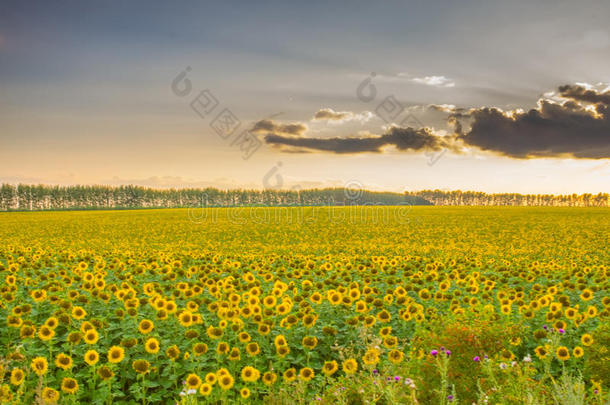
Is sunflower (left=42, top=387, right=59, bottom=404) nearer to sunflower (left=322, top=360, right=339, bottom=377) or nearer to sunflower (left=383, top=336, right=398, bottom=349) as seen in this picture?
sunflower (left=322, top=360, right=339, bottom=377)

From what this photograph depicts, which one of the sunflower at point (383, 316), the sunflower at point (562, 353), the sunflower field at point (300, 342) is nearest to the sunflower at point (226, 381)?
the sunflower field at point (300, 342)

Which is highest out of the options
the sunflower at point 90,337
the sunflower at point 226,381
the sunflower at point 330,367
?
the sunflower at point 90,337

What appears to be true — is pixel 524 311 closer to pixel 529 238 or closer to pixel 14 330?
pixel 14 330

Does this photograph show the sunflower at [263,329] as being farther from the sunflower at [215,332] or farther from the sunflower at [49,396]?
the sunflower at [49,396]

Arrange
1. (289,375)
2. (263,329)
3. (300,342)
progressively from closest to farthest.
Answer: (289,375) < (263,329) < (300,342)

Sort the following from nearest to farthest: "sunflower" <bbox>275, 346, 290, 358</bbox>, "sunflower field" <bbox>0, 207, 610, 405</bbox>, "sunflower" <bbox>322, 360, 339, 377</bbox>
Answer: "sunflower field" <bbox>0, 207, 610, 405</bbox>
"sunflower" <bbox>322, 360, 339, 377</bbox>
"sunflower" <bbox>275, 346, 290, 358</bbox>

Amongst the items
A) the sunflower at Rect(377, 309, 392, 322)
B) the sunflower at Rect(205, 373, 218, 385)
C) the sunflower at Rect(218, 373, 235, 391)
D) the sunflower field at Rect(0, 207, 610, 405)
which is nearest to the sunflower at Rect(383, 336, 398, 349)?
the sunflower field at Rect(0, 207, 610, 405)

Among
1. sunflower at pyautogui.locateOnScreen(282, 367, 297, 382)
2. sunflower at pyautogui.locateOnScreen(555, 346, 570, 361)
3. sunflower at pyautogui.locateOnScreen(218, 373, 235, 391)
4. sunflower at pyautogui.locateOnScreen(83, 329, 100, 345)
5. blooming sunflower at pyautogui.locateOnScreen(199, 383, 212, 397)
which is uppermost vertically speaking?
sunflower at pyautogui.locateOnScreen(83, 329, 100, 345)

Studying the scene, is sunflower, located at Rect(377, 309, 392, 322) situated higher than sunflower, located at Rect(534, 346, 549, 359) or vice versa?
sunflower, located at Rect(377, 309, 392, 322)

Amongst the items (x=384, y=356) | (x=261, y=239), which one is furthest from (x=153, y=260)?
(x=261, y=239)

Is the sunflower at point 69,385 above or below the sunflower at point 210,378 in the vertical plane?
below

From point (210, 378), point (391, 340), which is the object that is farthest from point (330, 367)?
point (210, 378)

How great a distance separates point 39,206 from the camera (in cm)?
16188

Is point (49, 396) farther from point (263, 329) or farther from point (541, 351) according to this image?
point (541, 351)
